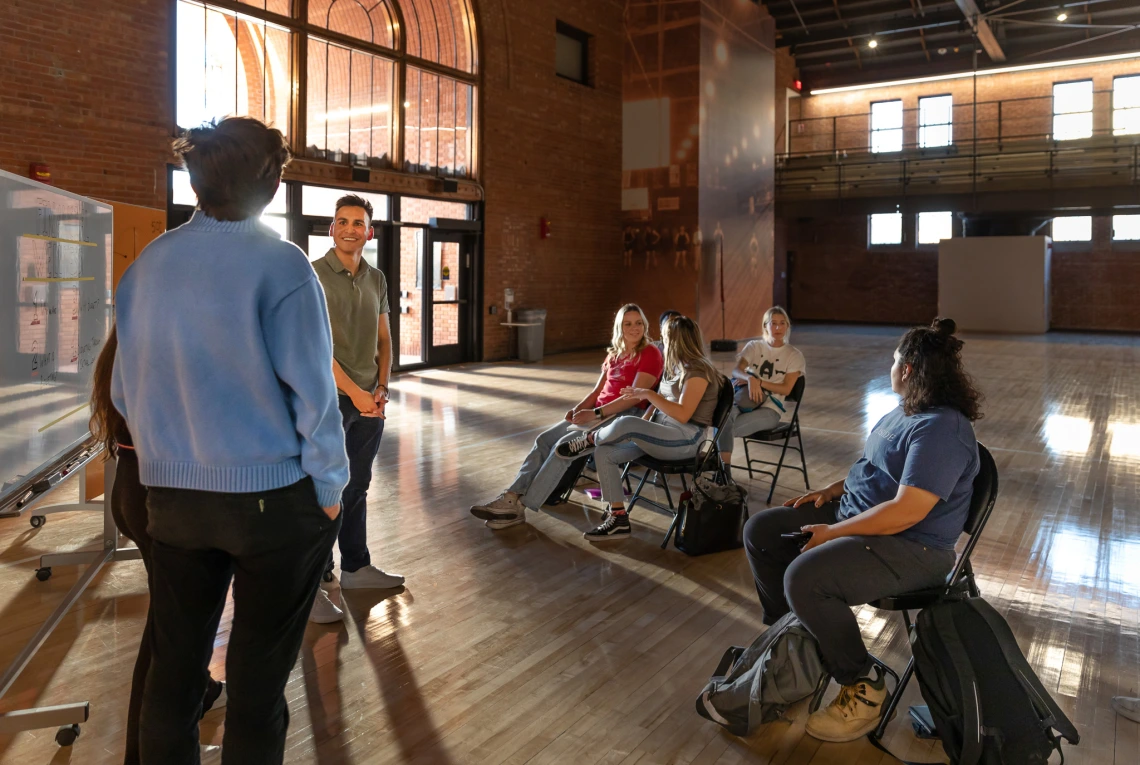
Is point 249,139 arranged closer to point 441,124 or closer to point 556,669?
point 556,669

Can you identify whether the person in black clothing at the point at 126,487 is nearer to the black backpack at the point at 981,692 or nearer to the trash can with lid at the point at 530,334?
the black backpack at the point at 981,692

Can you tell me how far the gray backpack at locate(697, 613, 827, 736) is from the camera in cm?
248

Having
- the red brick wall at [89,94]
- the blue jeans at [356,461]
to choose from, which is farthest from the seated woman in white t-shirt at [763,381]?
the red brick wall at [89,94]

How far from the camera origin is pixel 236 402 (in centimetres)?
158

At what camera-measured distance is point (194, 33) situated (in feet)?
29.5

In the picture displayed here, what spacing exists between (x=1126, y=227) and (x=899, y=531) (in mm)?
22247

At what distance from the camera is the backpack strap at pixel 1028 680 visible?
219cm

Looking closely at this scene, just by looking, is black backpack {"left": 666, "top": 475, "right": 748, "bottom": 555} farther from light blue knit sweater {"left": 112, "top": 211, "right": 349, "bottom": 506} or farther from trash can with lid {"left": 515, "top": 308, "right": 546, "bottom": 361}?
trash can with lid {"left": 515, "top": 308, "right": 546, "bottom": 361}

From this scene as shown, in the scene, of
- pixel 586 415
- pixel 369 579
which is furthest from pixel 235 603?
pixel 586 415

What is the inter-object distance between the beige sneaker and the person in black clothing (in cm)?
165

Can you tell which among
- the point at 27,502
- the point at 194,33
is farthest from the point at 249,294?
the point at 194,33

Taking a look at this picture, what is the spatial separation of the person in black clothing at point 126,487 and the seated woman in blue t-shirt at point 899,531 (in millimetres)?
1617

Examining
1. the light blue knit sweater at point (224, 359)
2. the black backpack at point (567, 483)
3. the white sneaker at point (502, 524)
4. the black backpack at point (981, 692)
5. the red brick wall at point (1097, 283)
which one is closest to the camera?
the light blue knit sweater at point (224, 359)

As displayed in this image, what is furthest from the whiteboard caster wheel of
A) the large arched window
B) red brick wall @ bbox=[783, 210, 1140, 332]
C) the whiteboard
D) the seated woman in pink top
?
red brick wall @ bbox=[783, 210, 1140, 332]
